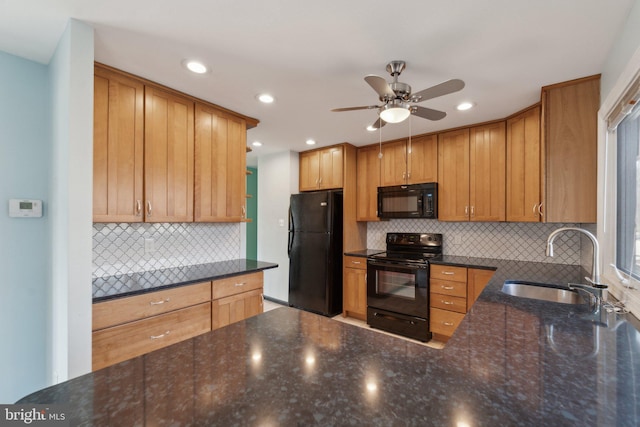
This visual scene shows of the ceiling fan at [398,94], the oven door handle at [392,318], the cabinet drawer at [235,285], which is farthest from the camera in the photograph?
the oven door handle at [392,318]

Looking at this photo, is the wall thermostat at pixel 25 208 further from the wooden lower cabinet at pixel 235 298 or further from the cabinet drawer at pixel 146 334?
the wooden lower cabinet at pixel 235 298

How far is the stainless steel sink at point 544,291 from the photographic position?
5.97ft

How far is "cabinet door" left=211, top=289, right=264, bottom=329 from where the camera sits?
2.25 metres

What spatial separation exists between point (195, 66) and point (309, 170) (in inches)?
97.3

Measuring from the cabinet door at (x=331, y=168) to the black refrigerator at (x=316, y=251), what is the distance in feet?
0.51

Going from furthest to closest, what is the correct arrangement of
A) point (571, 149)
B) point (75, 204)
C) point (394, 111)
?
point (571, 149) → point (394, 111) → point (75, 204)

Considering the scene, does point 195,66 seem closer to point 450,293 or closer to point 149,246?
point 149,246

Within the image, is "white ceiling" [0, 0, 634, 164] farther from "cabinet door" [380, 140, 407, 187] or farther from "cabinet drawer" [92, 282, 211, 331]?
"cabinet drawer" [92, 282, 211, 331]

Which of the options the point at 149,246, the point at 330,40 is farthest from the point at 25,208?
the point at 330,40

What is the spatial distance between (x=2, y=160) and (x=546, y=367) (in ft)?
9.55

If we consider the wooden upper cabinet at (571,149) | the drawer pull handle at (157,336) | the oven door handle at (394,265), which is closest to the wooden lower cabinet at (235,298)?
the drawer pull handle at (157,336)

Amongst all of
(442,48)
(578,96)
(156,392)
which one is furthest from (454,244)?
(156,392)

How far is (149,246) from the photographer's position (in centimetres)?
237

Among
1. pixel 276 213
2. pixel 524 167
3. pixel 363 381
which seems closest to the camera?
pixel 363 381
